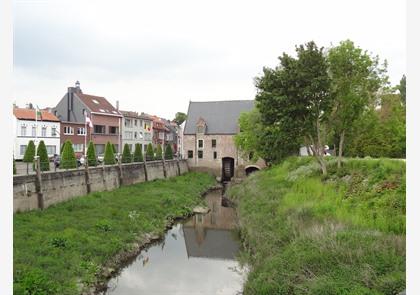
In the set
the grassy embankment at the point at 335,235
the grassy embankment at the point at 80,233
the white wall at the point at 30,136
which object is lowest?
the grassy embankment at the point at 80,233

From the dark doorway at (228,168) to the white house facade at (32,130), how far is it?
20814 mm

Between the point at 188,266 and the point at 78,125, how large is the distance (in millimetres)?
32170

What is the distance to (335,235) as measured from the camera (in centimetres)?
988

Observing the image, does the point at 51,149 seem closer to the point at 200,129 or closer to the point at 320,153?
the point at 200,129

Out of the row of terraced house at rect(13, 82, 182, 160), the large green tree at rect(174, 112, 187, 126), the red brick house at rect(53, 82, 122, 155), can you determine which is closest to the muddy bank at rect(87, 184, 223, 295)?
the row of terraced house at rect(13, 82, 182, 160)

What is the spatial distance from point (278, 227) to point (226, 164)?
33228 millimetres

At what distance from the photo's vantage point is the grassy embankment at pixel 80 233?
11.0 metres

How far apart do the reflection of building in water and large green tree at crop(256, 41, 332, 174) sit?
23.5ft

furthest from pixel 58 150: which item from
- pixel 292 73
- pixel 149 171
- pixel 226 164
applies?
pixel 292 73

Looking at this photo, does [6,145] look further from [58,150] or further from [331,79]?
[58,150]

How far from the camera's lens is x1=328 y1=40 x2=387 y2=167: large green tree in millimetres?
20266

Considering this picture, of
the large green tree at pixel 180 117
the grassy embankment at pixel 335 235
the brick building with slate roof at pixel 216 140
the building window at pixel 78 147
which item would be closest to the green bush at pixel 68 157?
the grassy embankment at pixel 335 235

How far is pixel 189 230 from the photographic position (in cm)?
2203

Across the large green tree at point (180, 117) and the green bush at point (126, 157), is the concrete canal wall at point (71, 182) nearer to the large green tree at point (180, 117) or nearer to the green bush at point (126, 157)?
the green bush at point (126, 157)
